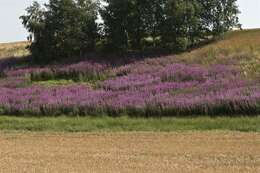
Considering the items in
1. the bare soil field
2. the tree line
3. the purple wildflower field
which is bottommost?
the bare soil field

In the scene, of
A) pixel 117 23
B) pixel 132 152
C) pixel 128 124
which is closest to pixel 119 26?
pixel 117 23

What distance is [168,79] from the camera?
31.5 m

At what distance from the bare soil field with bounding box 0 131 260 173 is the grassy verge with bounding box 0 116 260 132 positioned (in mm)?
1430

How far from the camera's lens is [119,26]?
131 feet

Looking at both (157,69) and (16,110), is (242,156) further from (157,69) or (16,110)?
(157,69)

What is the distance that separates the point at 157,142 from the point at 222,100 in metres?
7.35

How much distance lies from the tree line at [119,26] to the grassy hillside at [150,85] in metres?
1.63

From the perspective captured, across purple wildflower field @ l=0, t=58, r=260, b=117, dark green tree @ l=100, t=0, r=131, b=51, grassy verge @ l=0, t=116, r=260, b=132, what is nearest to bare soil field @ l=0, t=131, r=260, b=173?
grassy verge @ l=0, t=116, r=260, b=132

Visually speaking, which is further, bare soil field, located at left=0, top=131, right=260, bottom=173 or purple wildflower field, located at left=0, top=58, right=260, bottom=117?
purple wildflower field, located at left=0, top=58, right=260, bottom=117

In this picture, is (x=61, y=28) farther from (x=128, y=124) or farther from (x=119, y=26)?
(x=128, y=124)

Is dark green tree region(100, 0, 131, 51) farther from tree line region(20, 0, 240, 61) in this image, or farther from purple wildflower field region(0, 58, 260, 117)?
purple wildflower field region(0, 58, 260, 117)

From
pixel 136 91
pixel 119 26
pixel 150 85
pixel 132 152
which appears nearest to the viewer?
pixel 132 152

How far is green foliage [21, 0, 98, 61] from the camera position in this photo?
40375mm

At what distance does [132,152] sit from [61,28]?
85.3ft
